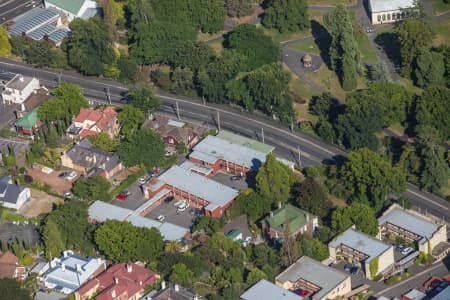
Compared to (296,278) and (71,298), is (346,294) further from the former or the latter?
(71,298)

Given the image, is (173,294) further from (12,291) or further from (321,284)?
(12,291)

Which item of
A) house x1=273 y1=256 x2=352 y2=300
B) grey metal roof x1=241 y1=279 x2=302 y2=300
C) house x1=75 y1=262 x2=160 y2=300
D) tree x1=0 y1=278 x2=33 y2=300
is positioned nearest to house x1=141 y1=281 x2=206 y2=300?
house x1=75 y1=262 x2=160 y2=300

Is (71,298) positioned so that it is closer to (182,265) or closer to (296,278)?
(182,265)

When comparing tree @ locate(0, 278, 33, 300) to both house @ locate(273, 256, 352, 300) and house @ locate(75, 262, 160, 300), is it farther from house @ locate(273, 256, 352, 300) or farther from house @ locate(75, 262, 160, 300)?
house @ locate(273, 256, 352, 300)

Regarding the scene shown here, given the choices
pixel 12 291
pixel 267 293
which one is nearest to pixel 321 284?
pixel 267 293

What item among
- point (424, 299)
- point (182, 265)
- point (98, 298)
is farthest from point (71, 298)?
point (424, 299)

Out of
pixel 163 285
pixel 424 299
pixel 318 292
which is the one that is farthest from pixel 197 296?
pixel 424 299
